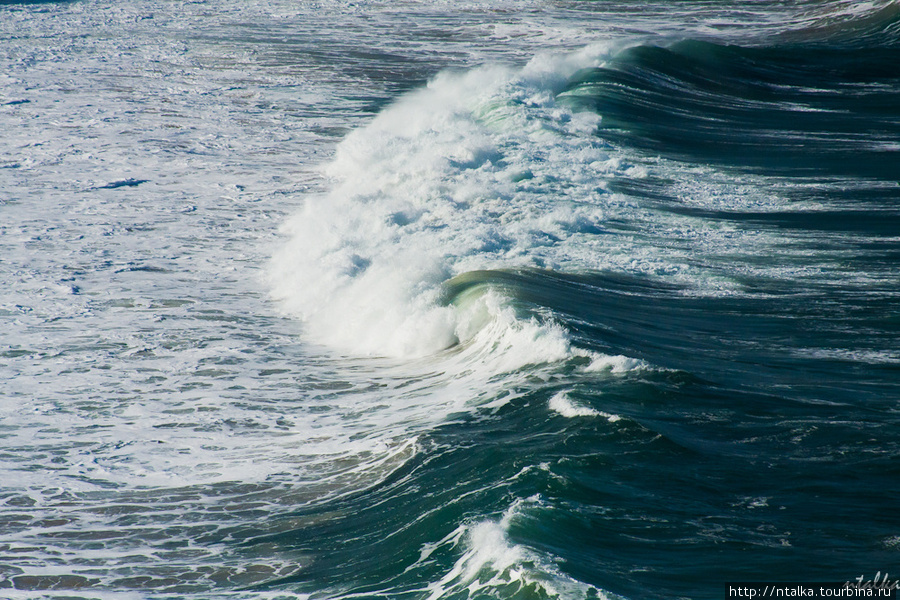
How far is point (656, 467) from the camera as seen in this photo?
747cm

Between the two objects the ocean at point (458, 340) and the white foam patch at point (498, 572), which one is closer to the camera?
the white foam patch at point (498, 572)

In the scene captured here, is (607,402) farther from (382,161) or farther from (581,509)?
(382,161)

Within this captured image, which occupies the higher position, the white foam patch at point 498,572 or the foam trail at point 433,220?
the foam trail at point 433,220

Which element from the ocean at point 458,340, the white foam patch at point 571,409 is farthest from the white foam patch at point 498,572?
the white foam patch at point 571,409

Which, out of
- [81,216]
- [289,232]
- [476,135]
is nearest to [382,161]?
[476,135]

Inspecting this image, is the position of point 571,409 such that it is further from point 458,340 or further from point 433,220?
point 433,220

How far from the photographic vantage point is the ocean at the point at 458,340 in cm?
686

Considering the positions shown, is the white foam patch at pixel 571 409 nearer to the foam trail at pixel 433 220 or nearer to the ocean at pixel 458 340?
the ocean at pixel 458 340

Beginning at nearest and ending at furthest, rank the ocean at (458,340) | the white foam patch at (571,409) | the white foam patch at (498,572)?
the white foam patch at (498,572) → the ocean at (458,340) → the white foam patch at (571,409)

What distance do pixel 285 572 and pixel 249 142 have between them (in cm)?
1658

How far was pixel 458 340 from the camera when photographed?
435 inches

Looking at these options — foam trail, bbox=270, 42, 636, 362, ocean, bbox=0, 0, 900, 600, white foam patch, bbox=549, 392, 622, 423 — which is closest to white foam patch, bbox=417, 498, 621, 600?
ocean, bbox=0, 0, 900, 600

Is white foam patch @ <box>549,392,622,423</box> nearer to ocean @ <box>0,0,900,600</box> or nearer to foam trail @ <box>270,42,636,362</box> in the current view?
ocean @ <box>0,0,900,600</box>

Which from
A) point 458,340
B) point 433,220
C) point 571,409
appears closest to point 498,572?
point 571,409
